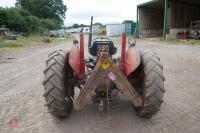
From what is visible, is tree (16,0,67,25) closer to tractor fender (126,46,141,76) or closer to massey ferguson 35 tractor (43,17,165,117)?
massey ferguson 35 tractor (43,17,165,117)

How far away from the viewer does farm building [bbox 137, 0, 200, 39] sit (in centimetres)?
3139

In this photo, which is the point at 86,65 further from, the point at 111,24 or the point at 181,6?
the point at 111,24

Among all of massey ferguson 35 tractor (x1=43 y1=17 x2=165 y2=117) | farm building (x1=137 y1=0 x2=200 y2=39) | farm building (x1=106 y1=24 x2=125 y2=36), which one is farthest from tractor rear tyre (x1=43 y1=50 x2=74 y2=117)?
farm building (x1=106 y1=24 x2=125 y2=36)

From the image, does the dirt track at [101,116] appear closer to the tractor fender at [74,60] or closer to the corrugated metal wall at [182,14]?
the tractor fender at [74,60]

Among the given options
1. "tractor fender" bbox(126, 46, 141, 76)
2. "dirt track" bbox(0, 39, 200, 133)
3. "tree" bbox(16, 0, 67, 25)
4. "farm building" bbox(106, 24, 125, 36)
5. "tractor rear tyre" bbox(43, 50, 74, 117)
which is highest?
"tree" bbox(16, 0, 67, 25)

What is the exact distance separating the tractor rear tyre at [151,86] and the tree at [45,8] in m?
77.1

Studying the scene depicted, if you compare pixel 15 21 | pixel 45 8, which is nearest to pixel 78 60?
pixel 15 21

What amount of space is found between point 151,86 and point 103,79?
75cm

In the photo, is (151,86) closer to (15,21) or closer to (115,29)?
(15,21)

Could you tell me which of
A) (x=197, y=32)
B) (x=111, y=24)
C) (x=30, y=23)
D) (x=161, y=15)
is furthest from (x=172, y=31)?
(x=30, y=23)

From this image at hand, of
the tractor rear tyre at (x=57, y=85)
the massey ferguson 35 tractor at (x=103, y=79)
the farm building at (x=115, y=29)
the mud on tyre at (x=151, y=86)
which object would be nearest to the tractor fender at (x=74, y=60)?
the massey ferguson 35 tractor at (x=103, y=79)

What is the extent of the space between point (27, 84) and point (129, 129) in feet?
14.1

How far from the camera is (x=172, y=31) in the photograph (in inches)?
1216

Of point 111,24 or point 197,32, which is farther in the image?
point 111,24
